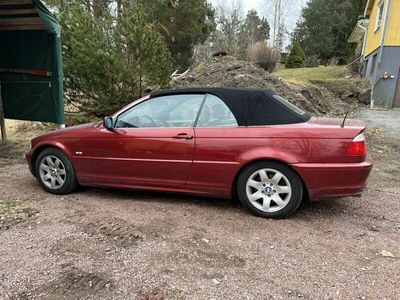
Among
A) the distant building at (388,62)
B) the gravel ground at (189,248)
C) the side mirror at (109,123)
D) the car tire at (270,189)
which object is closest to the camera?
the gravel ground at (189,248)

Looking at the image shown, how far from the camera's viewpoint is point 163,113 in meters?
4.52

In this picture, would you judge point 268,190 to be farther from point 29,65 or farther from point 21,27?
point 21,27

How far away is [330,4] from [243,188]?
36988 mm

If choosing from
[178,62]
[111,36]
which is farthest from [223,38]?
[111,36]

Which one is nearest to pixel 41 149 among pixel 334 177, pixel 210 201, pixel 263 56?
pixel 210 201

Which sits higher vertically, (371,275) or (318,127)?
(318,127)

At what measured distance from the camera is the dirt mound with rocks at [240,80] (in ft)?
36.8

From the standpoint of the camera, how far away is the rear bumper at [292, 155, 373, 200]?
3.79 meters

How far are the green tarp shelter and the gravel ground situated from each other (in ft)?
11.4

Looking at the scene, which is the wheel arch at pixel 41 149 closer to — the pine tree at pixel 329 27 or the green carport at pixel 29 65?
the green carport at pixel 29 65

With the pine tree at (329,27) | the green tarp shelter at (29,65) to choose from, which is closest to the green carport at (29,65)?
the green tarp shelter at (29,65)

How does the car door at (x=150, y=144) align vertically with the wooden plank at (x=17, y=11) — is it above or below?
below

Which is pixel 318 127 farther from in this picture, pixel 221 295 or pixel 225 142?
pixel 221 295

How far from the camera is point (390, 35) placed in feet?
52.4
